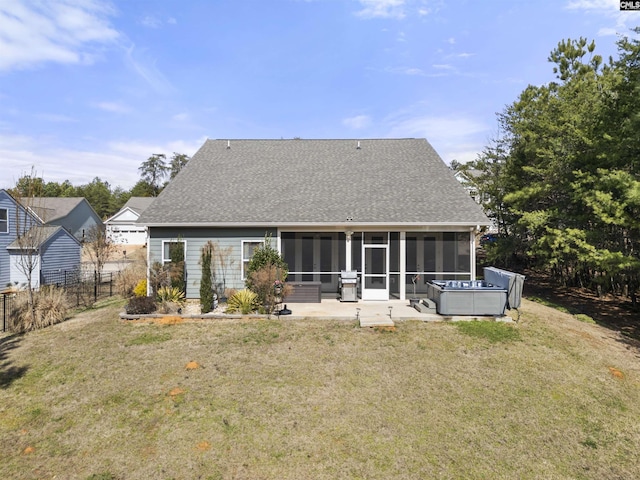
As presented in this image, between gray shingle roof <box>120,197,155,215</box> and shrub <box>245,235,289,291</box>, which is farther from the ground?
gray shingle roof <box>120,197,155,215</box>

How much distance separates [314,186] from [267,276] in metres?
5.84

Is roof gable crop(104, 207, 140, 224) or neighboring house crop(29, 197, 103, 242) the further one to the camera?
roof gable crop(104, 207, 140, 224)

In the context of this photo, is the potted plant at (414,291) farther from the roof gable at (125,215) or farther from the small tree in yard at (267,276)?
the roof gable at (125,215)

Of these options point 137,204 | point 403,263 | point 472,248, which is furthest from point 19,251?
point 137,204

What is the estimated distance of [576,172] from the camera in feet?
45.2

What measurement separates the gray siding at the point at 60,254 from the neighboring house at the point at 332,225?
1091 cm

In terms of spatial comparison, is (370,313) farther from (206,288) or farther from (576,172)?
(576,172)

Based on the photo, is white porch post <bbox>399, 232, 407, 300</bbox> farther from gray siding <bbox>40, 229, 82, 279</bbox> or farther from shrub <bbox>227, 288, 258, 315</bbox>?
gray siding <bbox>40, 229, 82, 279</bbox>

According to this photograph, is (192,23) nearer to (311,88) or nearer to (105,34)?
(105,34)

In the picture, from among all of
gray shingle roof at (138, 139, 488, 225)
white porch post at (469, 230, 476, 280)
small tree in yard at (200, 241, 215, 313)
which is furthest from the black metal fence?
white porch post at (469, 230, 476, 280)

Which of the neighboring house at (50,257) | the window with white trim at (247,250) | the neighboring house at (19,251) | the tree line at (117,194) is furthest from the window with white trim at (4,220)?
the tree line at (117,194)

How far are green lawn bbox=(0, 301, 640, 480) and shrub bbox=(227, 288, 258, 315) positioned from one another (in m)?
1.29

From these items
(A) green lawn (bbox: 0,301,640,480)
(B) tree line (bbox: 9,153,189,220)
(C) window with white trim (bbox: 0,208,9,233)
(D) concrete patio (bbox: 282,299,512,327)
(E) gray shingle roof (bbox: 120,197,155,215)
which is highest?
(B) tree line (bbox: 9,153,189,220)

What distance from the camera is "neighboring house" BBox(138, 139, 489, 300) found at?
12.8 m
